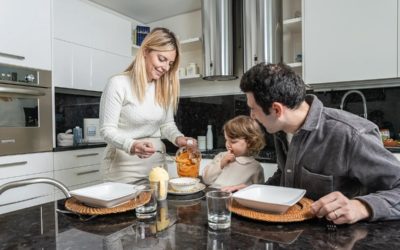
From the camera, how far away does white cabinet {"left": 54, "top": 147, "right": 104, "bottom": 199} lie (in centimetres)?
238

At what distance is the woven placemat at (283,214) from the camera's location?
0.73 meters

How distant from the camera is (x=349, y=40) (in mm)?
2096

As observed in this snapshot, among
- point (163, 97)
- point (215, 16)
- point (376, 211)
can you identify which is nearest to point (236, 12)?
point (215, 16)

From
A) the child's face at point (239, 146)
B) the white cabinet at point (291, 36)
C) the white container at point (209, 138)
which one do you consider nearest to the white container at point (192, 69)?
the white container at point (209, 138)

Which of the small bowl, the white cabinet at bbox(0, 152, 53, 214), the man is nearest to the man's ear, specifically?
the man

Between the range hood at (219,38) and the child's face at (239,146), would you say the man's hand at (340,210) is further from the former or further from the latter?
the range hood at (219,38)

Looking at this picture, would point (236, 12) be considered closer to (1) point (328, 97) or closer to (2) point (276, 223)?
(1) point (328, 97)

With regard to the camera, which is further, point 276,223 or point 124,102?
point 124,102

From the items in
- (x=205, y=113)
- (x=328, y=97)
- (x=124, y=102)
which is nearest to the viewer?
(x=124, y=102)

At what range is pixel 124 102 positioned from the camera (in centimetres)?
145

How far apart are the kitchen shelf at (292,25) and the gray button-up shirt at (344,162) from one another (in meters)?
1.58

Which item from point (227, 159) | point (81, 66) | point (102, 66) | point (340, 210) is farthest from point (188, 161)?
point (102, 66)

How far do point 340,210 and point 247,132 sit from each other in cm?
90

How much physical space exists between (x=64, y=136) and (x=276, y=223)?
7.57 ft
